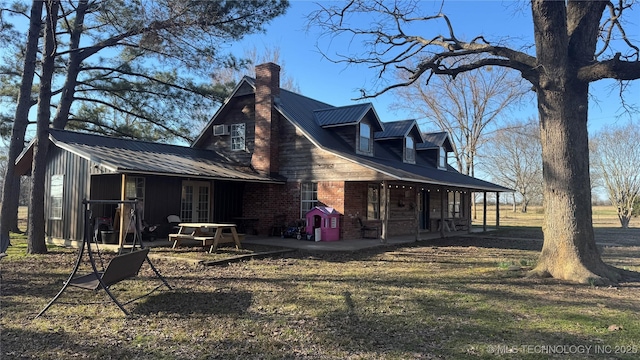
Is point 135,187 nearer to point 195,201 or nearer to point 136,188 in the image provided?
point 136,188

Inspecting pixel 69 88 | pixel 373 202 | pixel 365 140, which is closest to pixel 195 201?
pixel 373 202

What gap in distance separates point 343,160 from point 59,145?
Answer: 8.76 m

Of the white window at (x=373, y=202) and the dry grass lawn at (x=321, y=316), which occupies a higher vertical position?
the white window at (x=373, y=202)

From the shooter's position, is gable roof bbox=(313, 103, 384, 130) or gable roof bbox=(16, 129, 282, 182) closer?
gable roof bbox=(16, 129, 282, 182)

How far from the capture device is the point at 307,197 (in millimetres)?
16047

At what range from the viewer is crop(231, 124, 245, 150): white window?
58.3 ft

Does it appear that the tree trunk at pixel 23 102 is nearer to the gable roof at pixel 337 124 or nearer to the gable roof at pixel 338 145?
the gable roof at pixel 337 124

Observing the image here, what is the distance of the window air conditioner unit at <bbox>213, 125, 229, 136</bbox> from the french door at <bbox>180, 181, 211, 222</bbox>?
112 inches

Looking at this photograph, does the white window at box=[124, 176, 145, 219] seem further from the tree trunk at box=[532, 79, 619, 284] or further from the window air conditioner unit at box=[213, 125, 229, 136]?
the tree trunk at box=[532, 79, 619, 284]

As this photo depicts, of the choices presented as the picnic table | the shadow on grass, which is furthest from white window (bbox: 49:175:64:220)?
the shadow on grass

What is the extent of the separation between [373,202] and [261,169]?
453cm

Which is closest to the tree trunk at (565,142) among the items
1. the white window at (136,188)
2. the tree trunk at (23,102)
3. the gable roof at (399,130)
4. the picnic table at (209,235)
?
the picnic table at (209,235)

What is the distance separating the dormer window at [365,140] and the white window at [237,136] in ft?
15.9

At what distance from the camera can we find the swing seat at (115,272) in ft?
18.1
